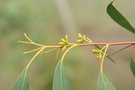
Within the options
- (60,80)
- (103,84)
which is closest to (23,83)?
(60,80)

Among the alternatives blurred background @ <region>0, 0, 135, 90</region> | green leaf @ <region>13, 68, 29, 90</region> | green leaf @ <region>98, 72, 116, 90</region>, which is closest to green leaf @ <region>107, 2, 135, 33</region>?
green leaf @ <region>98, 72, 116, 90</region>

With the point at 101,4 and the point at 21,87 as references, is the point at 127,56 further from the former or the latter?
the point at 21,87

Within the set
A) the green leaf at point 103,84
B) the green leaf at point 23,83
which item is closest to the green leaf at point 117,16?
the green leaf at point 103,84

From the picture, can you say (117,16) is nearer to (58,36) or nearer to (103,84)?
(103,84)

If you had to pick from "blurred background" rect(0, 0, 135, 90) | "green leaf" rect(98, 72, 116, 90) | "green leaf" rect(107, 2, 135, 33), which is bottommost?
"green leaf" rect(98, 72, 116, 90)

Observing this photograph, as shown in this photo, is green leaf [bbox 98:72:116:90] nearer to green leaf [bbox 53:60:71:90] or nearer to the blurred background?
green leaf [bbox 53:60:71:90]

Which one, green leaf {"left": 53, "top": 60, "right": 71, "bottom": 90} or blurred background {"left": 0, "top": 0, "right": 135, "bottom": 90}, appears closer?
green leaf {"left": 53, "top": 60, "right": 71, "bottom": 90}

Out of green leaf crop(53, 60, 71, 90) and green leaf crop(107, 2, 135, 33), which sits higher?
green leaf crop(107, 2, 135, 33)
